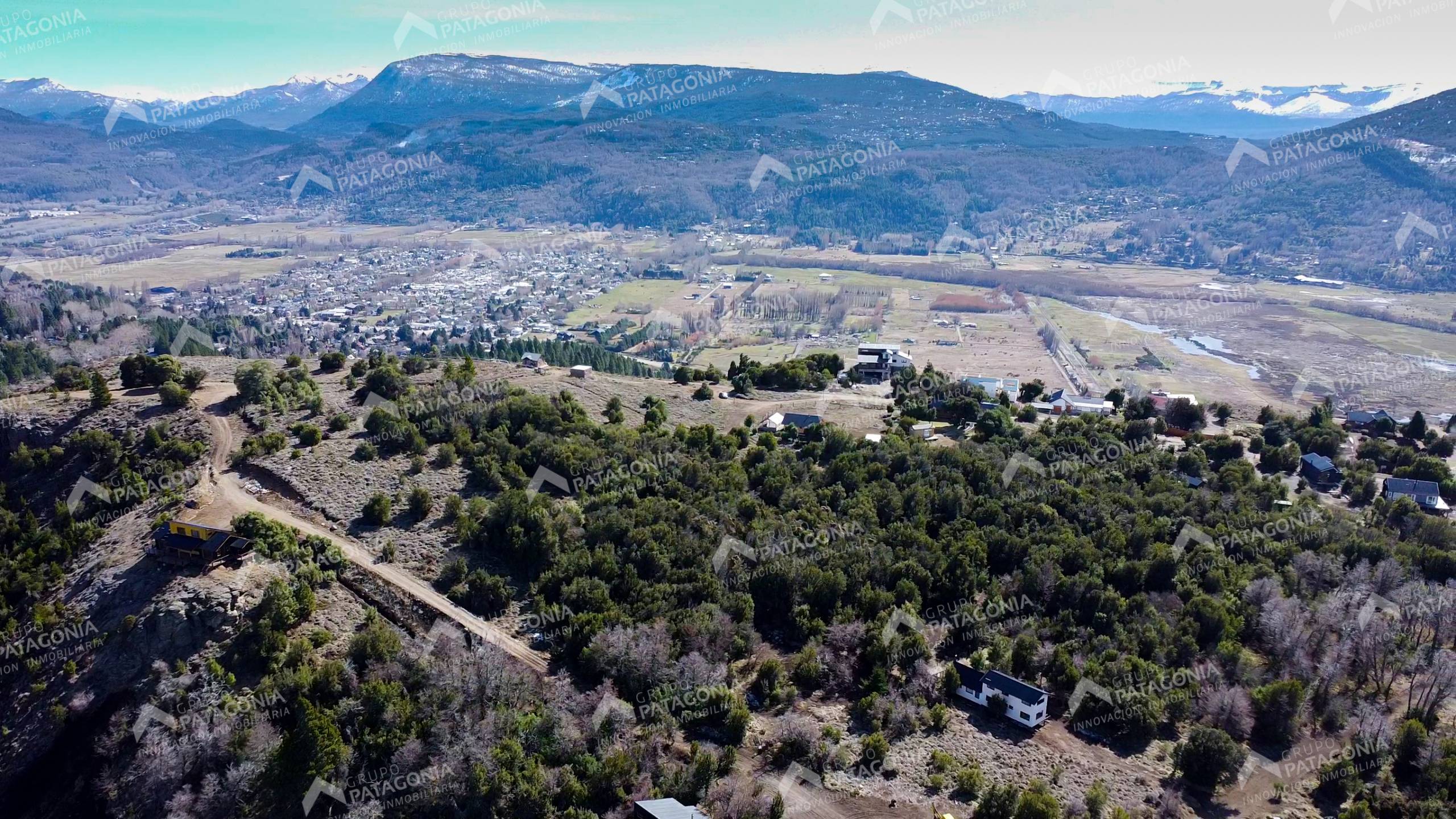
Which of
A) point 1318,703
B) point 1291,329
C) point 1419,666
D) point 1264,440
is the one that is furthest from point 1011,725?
point 1291,329

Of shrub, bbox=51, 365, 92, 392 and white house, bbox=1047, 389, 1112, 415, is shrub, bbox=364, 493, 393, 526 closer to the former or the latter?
shrub, bbox=51, 365, 92, 392

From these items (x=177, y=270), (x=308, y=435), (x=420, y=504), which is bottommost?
(x=420, y=504)

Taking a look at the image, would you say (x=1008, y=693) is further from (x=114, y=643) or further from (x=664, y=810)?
(x=114, y=643)

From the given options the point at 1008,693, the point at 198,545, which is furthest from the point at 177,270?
the point at 1008,693

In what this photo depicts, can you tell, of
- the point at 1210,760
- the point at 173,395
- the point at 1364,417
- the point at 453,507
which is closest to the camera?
the point at 1210,760

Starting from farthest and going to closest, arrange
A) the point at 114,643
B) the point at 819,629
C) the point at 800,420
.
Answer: the point at 800,420
the point at 819,629
the point at 114,643

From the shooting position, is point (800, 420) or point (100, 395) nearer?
point (100, 395)

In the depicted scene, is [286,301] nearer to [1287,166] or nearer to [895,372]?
[895,372]
